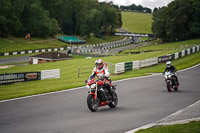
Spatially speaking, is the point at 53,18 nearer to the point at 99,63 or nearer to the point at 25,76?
the point at 25,76

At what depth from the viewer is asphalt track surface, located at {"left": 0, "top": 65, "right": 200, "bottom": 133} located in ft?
34.2

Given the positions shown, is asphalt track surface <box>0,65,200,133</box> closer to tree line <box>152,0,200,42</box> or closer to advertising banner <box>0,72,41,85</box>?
advertising banner <box>0,72,41,85</box>

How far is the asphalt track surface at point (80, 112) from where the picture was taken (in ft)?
34.2

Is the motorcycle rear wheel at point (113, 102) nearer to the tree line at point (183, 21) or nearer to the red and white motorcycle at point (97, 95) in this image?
the red and white motorcycle at point (97, 95)

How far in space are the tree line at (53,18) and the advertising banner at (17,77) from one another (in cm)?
5766

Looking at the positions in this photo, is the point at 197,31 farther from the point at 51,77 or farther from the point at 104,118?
the point at 104,118

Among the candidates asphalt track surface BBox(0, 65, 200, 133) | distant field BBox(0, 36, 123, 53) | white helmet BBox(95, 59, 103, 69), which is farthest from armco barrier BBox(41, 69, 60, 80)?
distant field BBox(0, 36, 123, 53)

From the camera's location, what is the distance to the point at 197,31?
98375 millimetres

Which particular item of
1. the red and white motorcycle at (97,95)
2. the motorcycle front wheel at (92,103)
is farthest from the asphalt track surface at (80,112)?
the red and white motorcycle at (97,95)

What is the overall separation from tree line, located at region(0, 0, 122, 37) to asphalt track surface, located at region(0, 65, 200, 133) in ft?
246

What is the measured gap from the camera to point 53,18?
12081 cm

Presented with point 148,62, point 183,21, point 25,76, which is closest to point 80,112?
point 25,76

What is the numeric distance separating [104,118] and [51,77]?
80.8 feet

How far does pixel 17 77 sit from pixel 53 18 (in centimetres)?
9158
